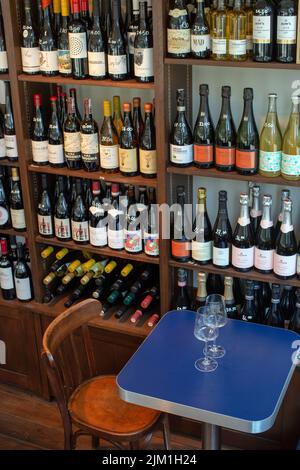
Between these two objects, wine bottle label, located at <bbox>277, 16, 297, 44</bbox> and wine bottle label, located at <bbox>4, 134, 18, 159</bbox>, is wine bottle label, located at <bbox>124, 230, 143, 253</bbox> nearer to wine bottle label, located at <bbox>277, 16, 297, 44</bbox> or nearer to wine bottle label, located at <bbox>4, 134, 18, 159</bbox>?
wine bottle label, located at <bbox>4, 134, 18, 159</bbox>

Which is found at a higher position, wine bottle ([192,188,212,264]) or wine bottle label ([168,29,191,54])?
wine bottle label ([168,29,191,54])

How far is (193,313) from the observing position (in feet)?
7.17

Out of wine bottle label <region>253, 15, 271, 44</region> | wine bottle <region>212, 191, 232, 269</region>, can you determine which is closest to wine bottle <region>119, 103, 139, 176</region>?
wine bottle <region>212, 191, 232, 269</region>

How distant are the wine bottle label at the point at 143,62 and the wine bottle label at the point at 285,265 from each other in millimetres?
753

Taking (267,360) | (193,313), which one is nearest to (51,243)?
(193,313)

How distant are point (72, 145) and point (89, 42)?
1.26ft

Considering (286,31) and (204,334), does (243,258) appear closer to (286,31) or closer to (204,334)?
(204,334)

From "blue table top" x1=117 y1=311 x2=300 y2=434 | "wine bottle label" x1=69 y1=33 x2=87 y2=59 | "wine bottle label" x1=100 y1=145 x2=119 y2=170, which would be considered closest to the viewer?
"blue table top" x1=117 y1=311 x2=300 y2=434

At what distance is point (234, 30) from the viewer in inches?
76.5

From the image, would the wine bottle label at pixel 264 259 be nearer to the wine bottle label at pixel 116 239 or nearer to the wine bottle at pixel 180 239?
the wine bottle at pixel 180 239

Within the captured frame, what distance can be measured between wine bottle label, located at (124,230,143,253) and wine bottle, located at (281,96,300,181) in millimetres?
615

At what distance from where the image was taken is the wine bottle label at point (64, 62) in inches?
87.7

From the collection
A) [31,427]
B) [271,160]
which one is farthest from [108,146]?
[31,427]

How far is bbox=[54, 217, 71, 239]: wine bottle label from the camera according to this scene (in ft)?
8.14
